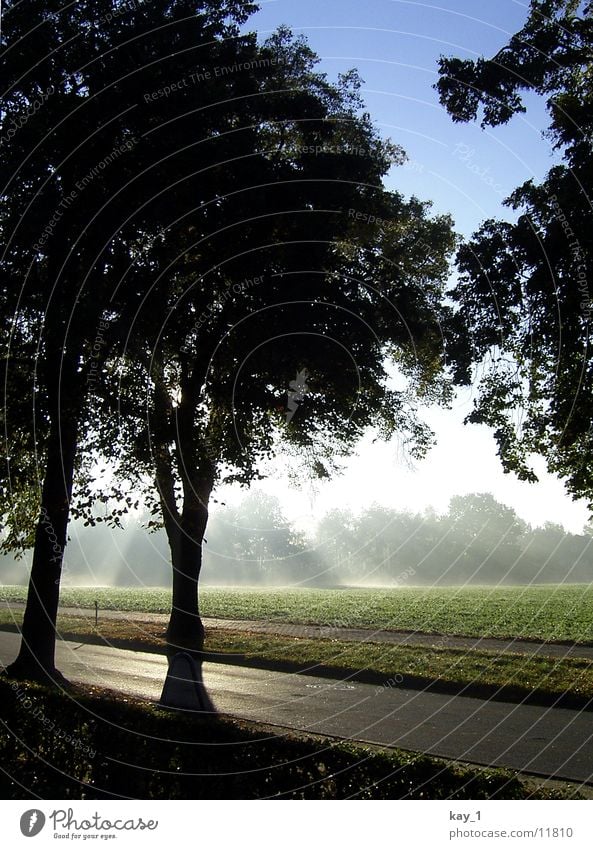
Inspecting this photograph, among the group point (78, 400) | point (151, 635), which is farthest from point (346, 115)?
point (151, 635)

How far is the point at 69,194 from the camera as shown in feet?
54.2

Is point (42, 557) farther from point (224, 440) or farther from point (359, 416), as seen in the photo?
point (359, 416)

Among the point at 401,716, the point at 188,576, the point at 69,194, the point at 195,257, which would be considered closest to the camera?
the point at 401,716

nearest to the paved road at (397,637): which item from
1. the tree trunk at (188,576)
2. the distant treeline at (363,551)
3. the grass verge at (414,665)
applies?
the grass verge at (414,665)

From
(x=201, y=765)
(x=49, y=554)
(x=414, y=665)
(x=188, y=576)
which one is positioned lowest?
(x=414, y=665)

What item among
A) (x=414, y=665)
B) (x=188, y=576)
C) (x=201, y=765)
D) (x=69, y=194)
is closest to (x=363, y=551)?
(x=188, y=576)

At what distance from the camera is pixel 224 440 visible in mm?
21594

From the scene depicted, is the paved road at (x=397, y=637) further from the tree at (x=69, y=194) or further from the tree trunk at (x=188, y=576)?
the tree at (x=69, y=194)

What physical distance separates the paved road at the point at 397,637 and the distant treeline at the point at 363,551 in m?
67.0

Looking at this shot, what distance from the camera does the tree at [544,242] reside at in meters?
16.2

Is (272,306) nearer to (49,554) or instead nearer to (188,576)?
(49,554)

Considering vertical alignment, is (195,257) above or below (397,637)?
above

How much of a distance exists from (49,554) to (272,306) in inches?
307

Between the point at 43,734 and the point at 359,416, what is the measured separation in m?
15.7
